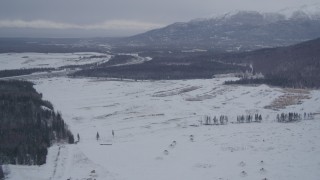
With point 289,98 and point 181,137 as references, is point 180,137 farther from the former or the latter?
point 289,98

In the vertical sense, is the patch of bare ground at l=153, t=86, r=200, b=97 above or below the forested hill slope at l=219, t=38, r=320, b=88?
below

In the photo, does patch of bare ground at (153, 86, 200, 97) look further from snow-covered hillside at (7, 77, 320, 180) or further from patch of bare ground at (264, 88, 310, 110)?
patch of bare ground at (264, 88, 310, 110)

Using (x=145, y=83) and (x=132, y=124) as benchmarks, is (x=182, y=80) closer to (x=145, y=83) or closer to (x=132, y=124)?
(x=145, y=83)

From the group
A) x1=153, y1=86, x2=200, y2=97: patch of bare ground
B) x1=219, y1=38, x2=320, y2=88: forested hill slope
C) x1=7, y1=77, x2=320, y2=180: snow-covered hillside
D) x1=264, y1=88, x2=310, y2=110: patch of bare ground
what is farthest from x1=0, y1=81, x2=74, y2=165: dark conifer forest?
x1=219, y1=38, x2=320, y2=88: forested hill slope

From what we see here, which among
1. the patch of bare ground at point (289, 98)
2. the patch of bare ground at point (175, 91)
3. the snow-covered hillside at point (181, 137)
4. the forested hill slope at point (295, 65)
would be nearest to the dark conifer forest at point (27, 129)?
the snow-covered hillside at point (181, 137)

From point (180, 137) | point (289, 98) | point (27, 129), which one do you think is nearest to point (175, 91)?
point (289, 98)

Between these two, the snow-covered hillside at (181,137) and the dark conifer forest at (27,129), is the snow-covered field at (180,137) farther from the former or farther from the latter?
the dark conifer forest at (27,129)

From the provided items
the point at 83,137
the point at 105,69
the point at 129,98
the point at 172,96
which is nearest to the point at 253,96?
the point at 172,96
